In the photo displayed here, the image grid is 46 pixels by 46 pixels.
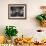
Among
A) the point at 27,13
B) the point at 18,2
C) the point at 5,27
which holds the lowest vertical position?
the point at 5,27

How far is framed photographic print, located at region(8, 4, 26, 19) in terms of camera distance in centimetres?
359

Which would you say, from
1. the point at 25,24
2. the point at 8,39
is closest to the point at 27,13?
the point at 25,24

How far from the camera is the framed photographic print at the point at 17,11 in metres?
3.59

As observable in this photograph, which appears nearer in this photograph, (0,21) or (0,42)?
(0,42)

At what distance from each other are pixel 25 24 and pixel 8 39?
0.50 meters

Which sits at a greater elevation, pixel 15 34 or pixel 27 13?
pixel 27 13

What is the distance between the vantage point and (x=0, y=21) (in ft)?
11.8

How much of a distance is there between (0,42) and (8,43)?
171 millimetres

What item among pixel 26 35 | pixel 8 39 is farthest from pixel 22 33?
pixel 8 39

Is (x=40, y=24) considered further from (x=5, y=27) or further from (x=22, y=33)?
(x=5, y=27)

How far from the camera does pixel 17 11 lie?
3600 mm

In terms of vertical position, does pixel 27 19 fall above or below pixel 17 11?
below

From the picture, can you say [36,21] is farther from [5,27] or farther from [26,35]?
[5,27]

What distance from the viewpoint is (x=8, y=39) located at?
11.3 feet
